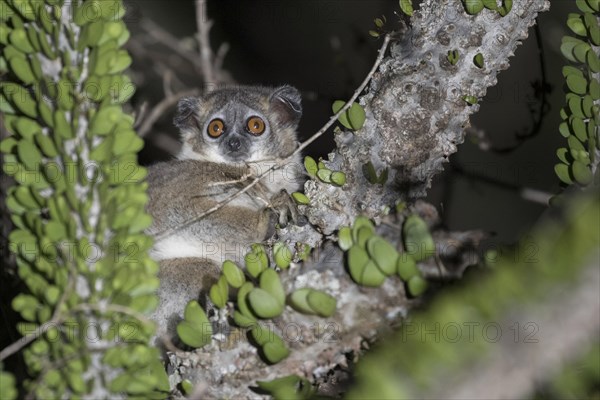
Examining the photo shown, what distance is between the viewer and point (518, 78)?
6801mm

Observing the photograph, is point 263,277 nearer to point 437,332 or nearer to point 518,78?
point 437,332

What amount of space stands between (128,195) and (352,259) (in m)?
0.59

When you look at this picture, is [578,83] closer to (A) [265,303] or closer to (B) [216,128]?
(A) [265,303]

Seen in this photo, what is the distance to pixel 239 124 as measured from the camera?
4.46 metres

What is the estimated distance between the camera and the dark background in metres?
6.45

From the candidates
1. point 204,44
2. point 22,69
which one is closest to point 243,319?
point 22,69

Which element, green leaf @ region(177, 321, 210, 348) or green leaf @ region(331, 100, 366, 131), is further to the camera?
green leaf @ region(331, 100, 366, 131)

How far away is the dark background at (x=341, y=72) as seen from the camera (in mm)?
6445

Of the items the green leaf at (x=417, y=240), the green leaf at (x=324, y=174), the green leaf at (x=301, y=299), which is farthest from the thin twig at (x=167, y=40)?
the green leaf at (x=417, y=240)

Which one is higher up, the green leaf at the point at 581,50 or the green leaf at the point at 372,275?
the green leaf at the point at 581,50

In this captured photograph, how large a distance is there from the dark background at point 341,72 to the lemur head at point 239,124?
4.96ft

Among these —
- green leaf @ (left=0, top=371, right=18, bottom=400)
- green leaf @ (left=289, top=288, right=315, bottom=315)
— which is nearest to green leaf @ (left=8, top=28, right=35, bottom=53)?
green leaf @ (left=0, top=371, right=18, bottom=400)

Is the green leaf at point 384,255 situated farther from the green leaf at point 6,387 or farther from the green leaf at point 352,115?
the green leaf at point 352,115

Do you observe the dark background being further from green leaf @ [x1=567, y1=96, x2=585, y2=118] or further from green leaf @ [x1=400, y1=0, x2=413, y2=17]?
green leaf @ [x1=567, y1=96, x2=585, y2=118]
